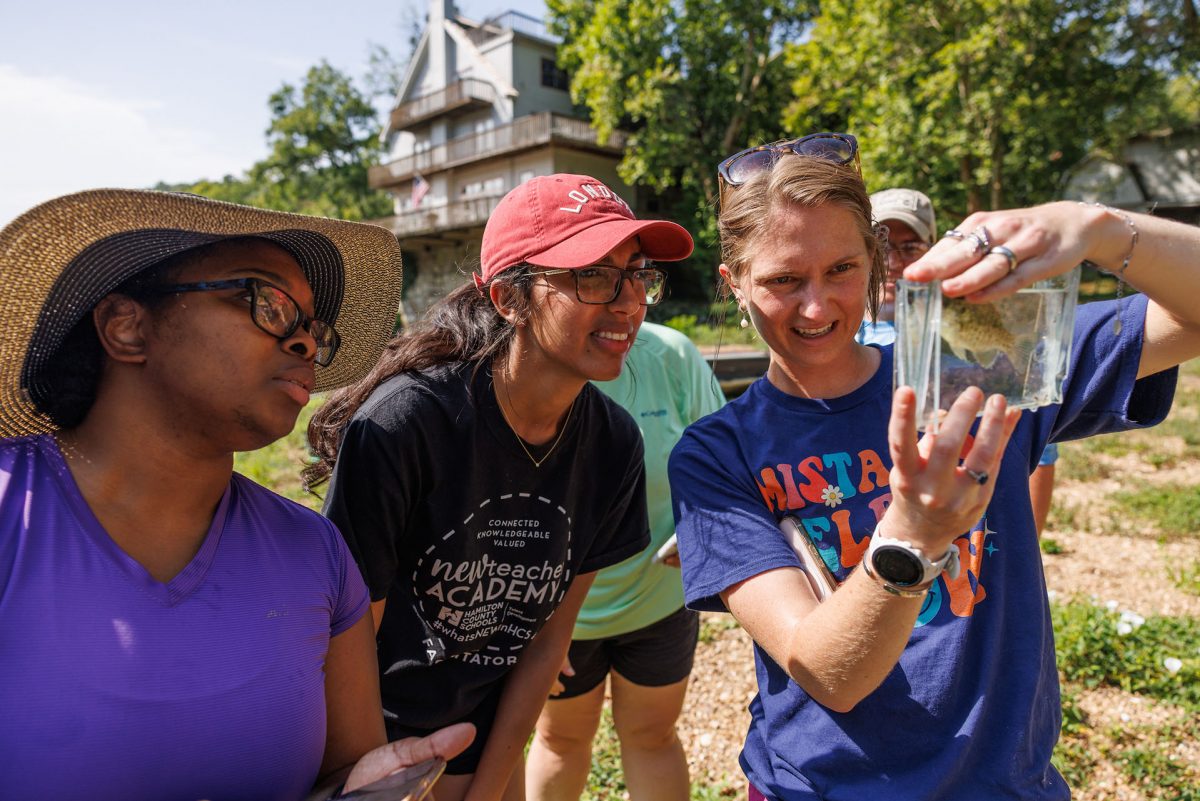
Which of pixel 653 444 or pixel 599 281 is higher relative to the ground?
pixel 599 281

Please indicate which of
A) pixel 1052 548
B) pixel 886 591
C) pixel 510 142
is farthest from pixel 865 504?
pixel 510 142

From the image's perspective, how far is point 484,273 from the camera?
2.26 meters

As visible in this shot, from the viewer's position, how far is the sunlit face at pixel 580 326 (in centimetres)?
208

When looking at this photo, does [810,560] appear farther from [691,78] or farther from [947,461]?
[691,78]

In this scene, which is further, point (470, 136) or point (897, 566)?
point (470, 136)

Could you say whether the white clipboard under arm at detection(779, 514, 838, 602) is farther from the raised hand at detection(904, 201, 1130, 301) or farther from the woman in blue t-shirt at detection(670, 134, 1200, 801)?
the raised hand at detection(904, 201, 1130, 301)

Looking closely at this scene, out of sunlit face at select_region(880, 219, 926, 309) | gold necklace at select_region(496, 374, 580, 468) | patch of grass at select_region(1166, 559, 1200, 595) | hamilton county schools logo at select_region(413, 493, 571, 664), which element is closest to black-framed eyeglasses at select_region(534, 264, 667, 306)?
gold necklace at select_region(496, 374, 580, 468)

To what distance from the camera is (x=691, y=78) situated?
1024 inches

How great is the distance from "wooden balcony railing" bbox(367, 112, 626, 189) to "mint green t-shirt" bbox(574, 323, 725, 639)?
26.0 m

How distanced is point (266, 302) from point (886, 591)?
Result: 130cm

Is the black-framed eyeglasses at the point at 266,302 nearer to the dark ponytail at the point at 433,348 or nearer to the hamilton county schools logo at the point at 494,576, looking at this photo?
the dark ponytail at the point at 433,348

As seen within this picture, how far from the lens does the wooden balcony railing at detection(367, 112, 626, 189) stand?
29.6m

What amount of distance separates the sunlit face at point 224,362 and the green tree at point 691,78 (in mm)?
23309

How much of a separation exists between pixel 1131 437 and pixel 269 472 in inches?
383
